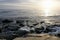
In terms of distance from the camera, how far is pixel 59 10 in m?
1.43

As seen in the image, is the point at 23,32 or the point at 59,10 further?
the point at 59,10

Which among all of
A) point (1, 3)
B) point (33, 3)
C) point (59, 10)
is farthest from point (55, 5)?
point (1, 3)

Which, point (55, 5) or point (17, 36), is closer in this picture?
point (17, 36)

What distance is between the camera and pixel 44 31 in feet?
4.37

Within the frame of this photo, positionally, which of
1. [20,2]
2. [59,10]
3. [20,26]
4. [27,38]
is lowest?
[27,38]

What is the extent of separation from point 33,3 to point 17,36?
42 centimetres

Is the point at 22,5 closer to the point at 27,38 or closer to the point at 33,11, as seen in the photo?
the point at 33,11

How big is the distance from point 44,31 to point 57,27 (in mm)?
147

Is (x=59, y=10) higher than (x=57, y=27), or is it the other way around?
(x=59, y=10)

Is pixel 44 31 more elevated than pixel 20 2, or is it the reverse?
pixel 20 2

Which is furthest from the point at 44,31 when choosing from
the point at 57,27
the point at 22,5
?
the point at 22,5

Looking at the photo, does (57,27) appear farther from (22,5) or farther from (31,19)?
(22,5)

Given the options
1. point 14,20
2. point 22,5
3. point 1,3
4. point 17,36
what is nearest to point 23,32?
point 17,36

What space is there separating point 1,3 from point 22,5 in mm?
243
